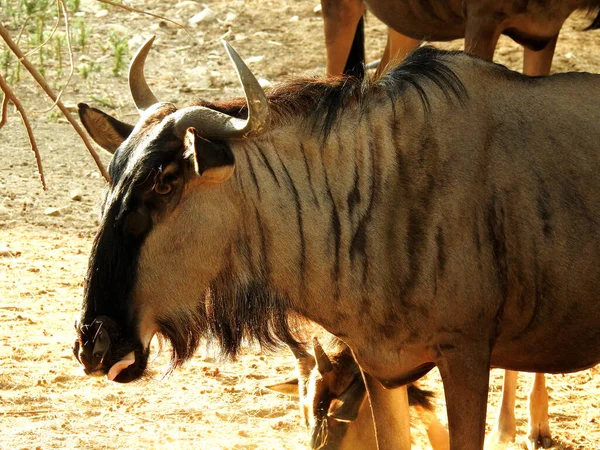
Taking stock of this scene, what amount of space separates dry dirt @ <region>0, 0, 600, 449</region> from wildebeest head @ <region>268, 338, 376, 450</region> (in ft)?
1.10

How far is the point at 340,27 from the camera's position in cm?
838

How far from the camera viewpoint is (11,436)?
536 centimetres

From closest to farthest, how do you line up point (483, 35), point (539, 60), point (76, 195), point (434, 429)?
point (434, 429), point (483, 35), point (539, 60), point (76, 195)

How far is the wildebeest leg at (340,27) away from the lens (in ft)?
27.4

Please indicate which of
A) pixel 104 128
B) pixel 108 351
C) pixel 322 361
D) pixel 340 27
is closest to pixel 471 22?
pixel 340 27

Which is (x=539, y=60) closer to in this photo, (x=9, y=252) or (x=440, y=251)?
(x=440, y=251)

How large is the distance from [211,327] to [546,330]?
1.30 meters

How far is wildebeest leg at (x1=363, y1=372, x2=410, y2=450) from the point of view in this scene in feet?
15.1

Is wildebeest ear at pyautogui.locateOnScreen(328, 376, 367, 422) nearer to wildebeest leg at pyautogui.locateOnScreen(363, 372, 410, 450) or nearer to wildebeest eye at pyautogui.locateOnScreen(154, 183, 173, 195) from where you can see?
wildebeest leg at pyautogui.locateOnScreen(363, 372, 410, 450)

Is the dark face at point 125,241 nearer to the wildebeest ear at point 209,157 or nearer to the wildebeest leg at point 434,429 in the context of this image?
the wildebeest ear at point 209,157

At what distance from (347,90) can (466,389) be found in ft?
3.97

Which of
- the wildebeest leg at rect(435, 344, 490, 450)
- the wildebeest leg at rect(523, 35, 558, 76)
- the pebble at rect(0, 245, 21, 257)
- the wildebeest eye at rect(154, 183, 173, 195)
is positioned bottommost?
the pebble at rect(0, 245, 21, 257)

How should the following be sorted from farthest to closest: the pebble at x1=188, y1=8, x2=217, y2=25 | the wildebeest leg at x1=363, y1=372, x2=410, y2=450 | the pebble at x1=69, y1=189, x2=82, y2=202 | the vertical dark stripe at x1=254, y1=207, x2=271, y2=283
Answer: the pebble at x1=188, y1=8, x2=217, y2=25
the pebble at x1=69, y1=189, x2=82, y2=202
the wildebeest leg at x1=363, y1=372, x2=410, y2=450
the vertical dark stripe at x1=254, y1=207, x2=271, y2=283

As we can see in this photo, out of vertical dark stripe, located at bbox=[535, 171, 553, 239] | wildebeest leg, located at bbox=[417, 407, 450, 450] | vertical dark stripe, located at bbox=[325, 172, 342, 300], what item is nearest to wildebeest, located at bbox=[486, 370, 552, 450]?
wildebeest leg, located at bbox=[417, 407, 450, 450]
